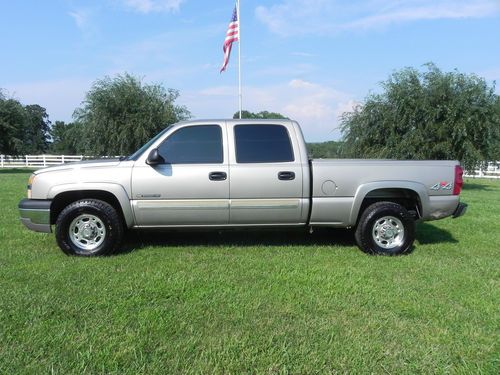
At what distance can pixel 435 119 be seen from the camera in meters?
20.2

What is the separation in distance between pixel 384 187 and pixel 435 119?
15573 mm

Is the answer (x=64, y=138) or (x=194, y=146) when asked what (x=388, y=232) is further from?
(x=64, y=138)

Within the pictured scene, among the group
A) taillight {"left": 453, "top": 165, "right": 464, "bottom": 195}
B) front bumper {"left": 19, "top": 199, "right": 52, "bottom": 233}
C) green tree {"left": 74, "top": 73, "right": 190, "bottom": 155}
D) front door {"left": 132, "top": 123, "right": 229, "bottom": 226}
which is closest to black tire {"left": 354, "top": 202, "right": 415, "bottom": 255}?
taillight {"left": 453, "top": 165, "right": 464, "bottom": 195}

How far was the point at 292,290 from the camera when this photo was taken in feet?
15.3

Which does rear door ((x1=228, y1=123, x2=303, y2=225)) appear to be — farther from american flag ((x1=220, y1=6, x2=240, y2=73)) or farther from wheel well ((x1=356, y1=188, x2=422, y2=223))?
american flag ((x1=220, y1=6, x2=240, y2=73))

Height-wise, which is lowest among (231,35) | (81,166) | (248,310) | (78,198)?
(248,310)

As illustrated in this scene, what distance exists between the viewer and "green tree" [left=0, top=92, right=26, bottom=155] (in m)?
32.5

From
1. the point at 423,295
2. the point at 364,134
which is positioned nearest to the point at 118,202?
the point at 423,295

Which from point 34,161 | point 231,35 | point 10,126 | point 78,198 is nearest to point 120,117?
point 231,35

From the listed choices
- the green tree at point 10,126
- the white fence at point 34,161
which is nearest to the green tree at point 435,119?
the green tree at point 10,126

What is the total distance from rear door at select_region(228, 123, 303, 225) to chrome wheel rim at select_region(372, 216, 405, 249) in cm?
111

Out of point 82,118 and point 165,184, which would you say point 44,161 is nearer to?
point 82,118

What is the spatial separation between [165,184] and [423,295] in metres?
3.31

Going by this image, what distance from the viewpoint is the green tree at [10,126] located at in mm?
32531
